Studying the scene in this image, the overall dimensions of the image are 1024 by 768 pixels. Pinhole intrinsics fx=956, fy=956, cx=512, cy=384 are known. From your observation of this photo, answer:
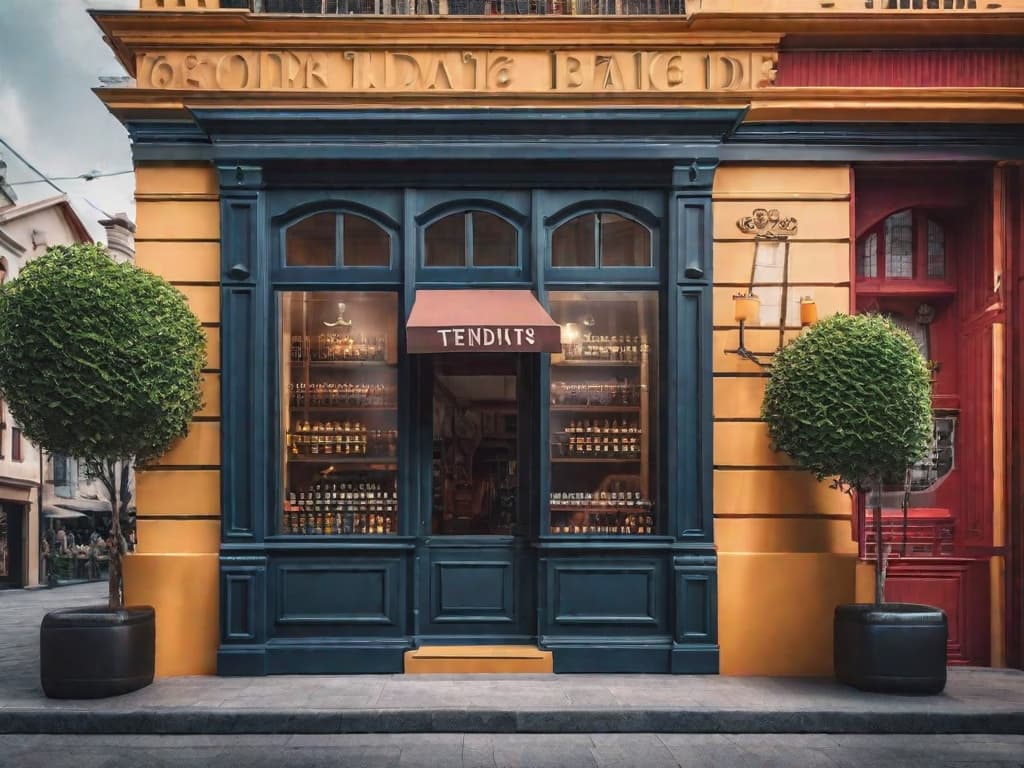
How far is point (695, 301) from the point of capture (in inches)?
390

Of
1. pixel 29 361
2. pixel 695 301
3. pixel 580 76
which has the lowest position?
pixel 29 361

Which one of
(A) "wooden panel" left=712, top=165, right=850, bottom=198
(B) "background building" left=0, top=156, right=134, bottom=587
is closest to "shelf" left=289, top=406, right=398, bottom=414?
(A) "wooden panel" left=712, top=165, right=850, bottom=198

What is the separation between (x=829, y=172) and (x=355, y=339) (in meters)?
5.35

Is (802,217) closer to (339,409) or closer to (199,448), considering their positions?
(339,409)

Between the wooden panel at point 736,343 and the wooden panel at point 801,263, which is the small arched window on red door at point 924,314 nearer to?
the wooden panel at point 801,263

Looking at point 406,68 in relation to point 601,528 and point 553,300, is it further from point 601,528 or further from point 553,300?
point 601,528

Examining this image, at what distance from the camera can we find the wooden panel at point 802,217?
10.1m

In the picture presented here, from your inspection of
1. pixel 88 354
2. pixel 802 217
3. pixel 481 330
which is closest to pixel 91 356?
pixel 88 354

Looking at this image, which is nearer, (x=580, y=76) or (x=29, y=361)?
(x=29, y=361)

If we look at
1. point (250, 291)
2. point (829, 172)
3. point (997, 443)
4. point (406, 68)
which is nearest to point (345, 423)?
point (250, 291)

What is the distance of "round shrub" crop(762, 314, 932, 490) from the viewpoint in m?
8.70

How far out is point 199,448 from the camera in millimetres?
9875

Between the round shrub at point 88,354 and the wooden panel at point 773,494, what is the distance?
5544 millimetres

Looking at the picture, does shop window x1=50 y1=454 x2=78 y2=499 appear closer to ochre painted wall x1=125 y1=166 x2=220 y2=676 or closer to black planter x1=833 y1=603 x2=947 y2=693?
ochre painted wall x1=125 y1=166 x2=220 y2=676
